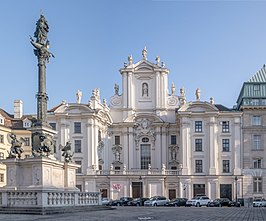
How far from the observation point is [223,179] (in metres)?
A: 80.4

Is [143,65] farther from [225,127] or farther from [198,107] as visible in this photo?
[225,127]

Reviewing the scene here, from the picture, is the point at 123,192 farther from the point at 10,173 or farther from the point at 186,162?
the point at 10,173

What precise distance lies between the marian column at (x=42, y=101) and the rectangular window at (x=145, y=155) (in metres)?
48.3

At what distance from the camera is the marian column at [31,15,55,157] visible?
36656 millimetres

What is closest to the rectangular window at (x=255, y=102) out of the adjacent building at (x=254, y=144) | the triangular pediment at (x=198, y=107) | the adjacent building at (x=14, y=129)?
the adjacent building at (x=254, y=144)

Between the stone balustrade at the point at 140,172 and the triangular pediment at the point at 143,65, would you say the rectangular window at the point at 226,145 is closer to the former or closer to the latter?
the stone balustrade at the point at 140,172

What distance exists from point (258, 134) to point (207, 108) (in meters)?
8.26

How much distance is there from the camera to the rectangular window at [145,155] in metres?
85.8

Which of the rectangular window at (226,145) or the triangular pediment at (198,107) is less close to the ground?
the triangular pediment at (198,107)

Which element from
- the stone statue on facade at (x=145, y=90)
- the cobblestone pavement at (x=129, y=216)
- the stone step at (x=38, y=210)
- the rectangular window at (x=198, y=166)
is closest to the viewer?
the cobblestone pavement at (x=129, y=216)

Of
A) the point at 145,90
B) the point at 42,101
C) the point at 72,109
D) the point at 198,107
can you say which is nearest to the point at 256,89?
the point at 198,107

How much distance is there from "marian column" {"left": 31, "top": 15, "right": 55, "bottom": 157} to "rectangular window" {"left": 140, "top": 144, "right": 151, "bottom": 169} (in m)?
48.3

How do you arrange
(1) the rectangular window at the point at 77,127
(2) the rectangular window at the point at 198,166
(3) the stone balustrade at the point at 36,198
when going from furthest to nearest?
(1) the rectangular window at the point at 77,127 < (2) the rectangular window at the point at 198,166 < (3) the stone balustrade at the point at 36,198

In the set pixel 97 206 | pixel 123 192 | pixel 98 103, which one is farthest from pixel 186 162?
pixel 97 206
